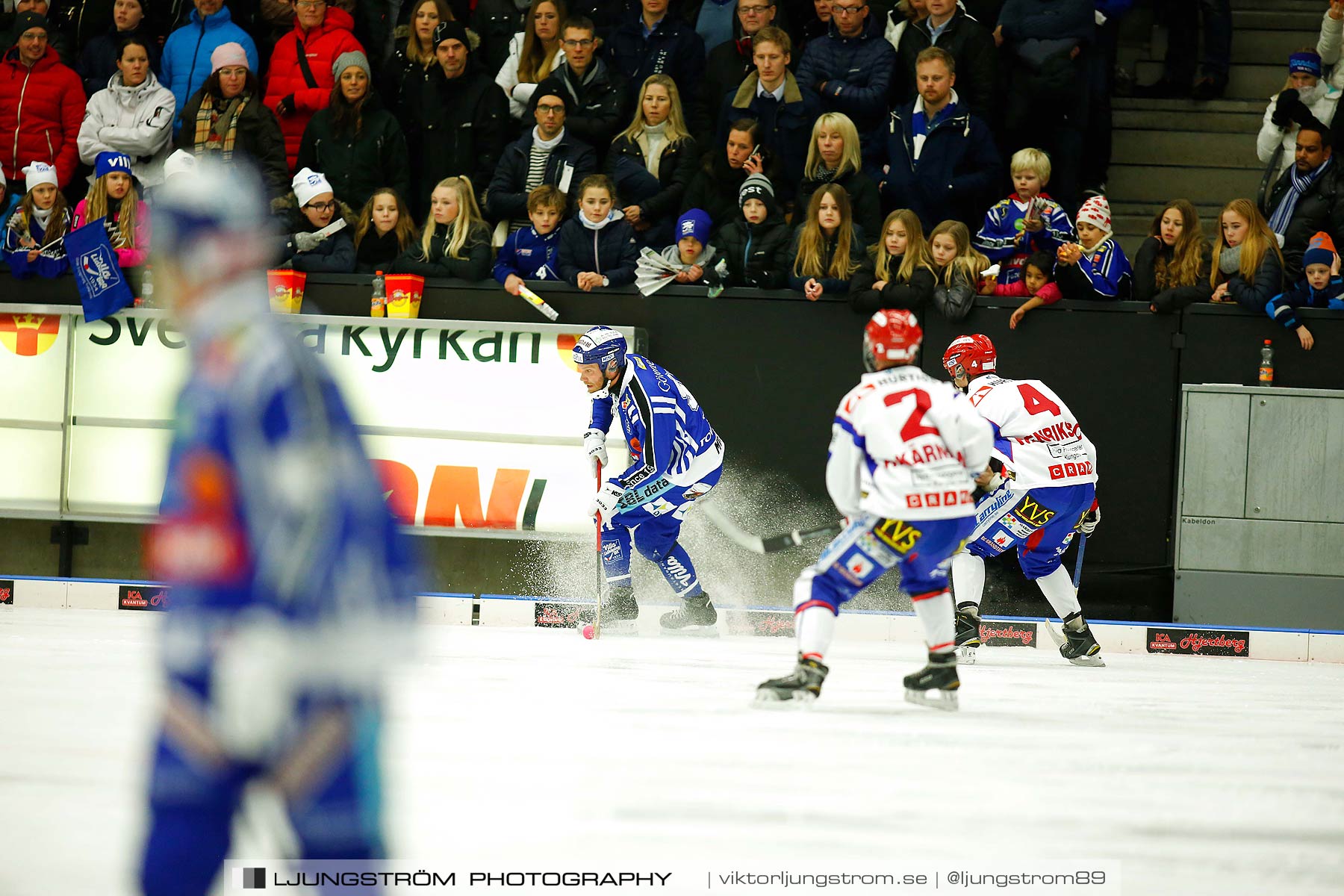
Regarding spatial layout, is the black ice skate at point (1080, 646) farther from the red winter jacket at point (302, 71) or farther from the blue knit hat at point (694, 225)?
the red winter jacket at point (302, 71)

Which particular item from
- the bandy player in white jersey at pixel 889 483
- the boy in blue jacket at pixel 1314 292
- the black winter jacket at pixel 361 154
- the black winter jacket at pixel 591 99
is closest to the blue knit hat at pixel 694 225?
the black winter jacket at pixel 591 99

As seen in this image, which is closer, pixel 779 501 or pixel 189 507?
pixel 189 507

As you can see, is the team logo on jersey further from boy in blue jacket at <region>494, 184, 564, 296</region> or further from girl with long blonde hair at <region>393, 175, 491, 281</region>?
girl with long blonde hair at <region>393, 175, 491, 281</region>

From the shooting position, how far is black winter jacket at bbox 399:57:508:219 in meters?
10.6

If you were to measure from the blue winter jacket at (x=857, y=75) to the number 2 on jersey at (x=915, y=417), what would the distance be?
17.1 ft

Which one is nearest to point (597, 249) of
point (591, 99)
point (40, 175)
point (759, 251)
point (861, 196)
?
point (759, 251)

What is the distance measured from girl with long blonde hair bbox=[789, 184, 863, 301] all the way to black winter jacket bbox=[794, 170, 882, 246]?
0.90ft

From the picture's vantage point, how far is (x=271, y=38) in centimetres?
1162

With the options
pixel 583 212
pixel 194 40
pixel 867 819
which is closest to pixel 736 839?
pixel 867 819

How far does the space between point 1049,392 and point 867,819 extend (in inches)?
189

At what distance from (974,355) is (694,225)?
2.48m

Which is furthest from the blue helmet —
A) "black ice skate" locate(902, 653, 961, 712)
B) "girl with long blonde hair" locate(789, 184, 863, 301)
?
"black ice skate" locate(902, 653, 961, 712)

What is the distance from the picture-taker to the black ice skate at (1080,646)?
794 centimetres

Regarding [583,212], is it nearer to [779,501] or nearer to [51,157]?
[779,501]
